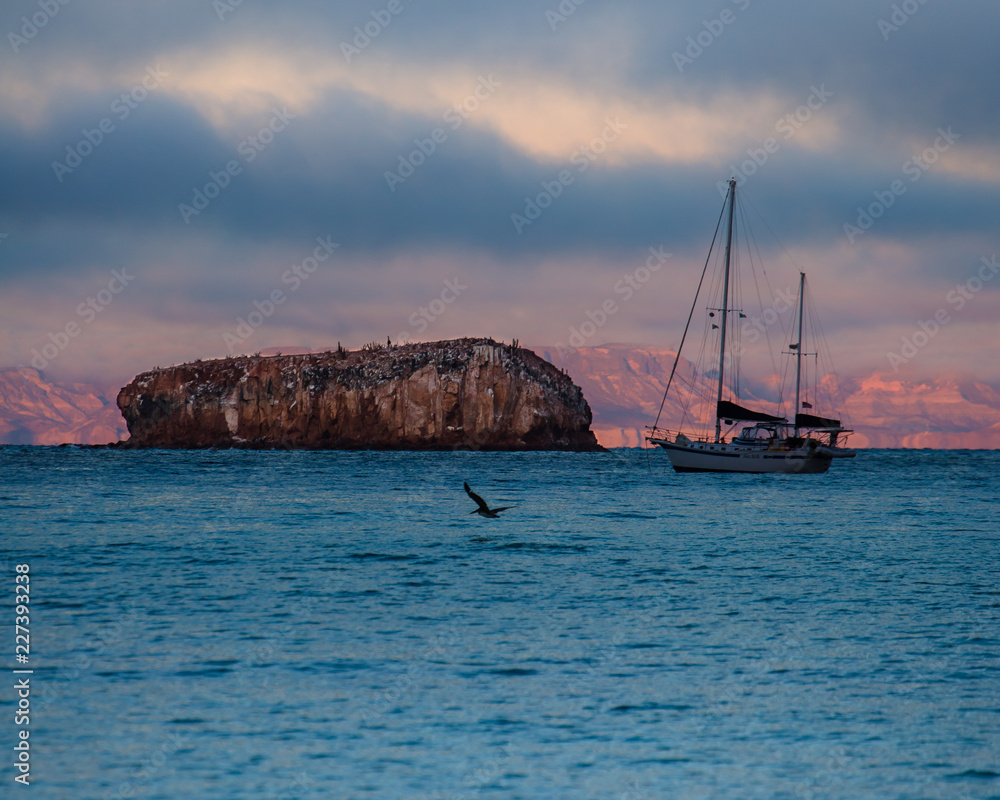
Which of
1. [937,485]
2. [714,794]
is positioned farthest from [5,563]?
[937,485]

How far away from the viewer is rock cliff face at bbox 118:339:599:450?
158500 mm

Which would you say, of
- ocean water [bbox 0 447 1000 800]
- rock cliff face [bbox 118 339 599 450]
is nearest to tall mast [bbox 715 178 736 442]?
ocean water [bbox 0 447 1000 800]

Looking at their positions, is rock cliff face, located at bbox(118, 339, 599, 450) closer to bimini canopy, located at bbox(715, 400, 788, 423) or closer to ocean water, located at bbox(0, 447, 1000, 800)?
bimini canopy, located at bbox(715, 400, 788, 423)

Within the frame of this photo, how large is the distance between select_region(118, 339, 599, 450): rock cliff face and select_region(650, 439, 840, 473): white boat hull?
3198 inches

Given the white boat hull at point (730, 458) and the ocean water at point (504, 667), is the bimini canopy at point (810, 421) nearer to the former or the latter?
the white boat hull at point (730, 458)

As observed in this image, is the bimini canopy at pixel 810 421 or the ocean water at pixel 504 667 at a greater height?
the bimini canopy at pixel 810 421

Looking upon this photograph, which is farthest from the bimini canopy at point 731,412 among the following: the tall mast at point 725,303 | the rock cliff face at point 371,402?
the rock cliff face at point 371,402

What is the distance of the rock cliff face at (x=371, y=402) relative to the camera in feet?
520

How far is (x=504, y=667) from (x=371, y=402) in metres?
150

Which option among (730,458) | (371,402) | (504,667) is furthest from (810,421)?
(371,402)

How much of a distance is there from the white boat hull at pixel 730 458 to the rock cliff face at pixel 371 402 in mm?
81240

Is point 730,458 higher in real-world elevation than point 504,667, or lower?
higher

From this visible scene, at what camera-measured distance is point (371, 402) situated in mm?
163000

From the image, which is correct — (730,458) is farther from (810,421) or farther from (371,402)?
(371,402)
